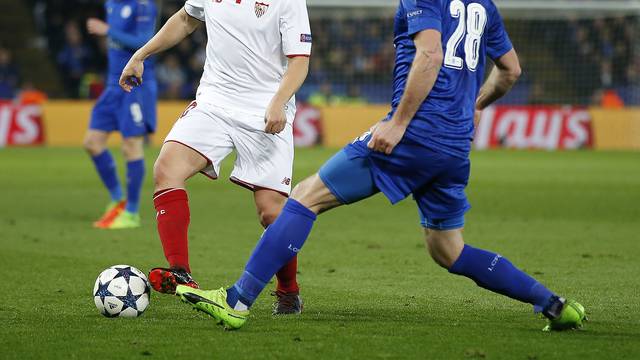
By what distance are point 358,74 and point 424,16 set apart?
24718 millimetres

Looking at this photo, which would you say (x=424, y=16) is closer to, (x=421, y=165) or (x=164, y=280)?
(x=421, y=165)

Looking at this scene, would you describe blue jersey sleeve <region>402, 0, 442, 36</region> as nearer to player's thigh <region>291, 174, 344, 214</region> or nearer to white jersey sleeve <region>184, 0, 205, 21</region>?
player's thigh <region>291, 174, 344, 214</region>

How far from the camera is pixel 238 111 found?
6504mm

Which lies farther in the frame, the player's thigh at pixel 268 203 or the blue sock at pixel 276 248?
the player's thigh at pixel 268 203

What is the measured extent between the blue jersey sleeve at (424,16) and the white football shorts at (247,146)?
1491 millimetres

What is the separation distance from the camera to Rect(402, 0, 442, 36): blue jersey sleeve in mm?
5219

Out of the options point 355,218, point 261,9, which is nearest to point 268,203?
point 261,9

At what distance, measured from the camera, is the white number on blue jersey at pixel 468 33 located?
540cm

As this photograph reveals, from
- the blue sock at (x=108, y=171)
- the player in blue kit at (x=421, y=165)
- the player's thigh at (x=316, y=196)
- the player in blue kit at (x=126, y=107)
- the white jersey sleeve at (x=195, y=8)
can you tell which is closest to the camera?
the player in blue kit at (x=421, y=165)

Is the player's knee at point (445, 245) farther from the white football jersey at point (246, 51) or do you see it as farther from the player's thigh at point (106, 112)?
the player's thigh at point (106, 112)

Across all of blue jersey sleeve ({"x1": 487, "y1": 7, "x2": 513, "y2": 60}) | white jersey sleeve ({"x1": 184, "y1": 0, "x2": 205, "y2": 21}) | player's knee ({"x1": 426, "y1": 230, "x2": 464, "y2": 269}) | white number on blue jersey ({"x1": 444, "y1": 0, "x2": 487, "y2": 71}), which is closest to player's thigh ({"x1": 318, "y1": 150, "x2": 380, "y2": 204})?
player's knee ({"x1": 426, "y1": 230, "x2": 464, "y2": 269})

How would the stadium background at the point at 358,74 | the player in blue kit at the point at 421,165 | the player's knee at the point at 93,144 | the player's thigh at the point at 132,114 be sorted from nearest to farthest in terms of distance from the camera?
the player in blue kit at the point at 421,165, the player's thigh at the point at 132,114, the player's knee at the point at 93,144, the stadium background at the point at 358,74

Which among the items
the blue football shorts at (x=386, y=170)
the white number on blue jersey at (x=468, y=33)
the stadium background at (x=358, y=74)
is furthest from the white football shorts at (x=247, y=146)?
the stadium background at (x=358, y=74)

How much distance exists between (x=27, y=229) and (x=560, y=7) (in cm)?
1645
